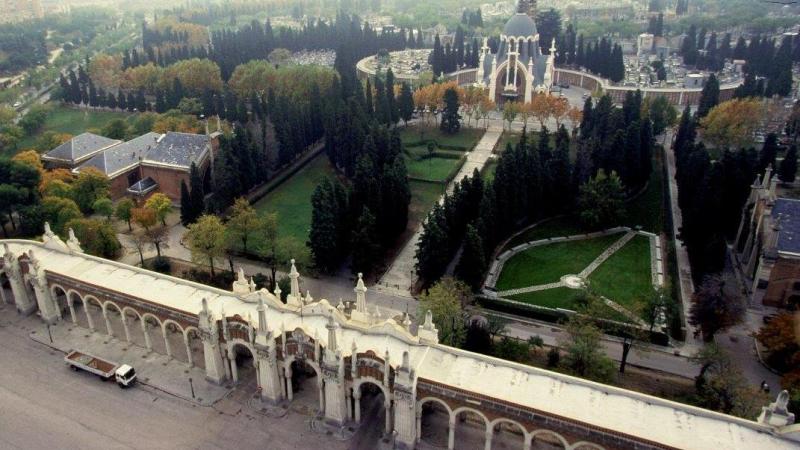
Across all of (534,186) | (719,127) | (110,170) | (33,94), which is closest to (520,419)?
(534,186)

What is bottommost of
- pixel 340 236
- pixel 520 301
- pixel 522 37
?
pixel 520 301

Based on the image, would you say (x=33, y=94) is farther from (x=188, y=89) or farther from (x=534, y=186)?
(x=534, y=186)

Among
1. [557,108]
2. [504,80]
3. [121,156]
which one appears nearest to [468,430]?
[121,156]

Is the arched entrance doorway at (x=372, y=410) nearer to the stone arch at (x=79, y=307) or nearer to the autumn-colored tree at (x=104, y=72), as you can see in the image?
the stone arch at (x=79, y=307)

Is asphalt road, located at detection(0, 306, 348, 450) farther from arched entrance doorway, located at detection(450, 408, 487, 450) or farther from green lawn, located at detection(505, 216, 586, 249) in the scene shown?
green lawn, located at detection(505, 216, 586, 249)

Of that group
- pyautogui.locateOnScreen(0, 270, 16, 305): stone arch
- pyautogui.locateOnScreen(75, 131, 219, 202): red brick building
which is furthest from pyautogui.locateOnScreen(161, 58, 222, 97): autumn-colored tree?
pyautogui.locateOnScreen(0, 270, 16, 305): stone arch

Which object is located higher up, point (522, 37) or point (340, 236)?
point (522, 37)

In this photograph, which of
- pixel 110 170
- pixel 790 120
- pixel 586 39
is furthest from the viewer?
pixel 586 39

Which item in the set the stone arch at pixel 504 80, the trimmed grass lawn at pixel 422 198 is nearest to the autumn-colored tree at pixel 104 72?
the stone arch at pixel 504 80
